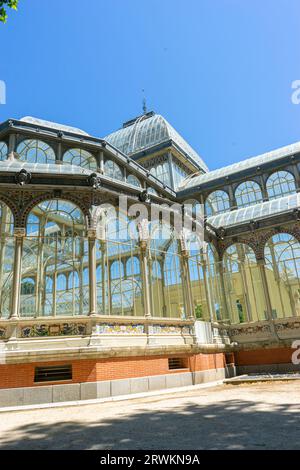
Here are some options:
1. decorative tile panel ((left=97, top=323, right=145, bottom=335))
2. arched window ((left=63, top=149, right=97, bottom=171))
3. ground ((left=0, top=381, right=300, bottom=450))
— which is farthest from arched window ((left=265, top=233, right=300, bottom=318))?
arched window ((left=63, top=149, right=97, bottom=171))

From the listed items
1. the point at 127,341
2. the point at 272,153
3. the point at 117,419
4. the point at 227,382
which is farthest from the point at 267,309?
the point at 272,153

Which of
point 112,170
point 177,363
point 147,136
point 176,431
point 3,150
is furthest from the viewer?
point 147,136

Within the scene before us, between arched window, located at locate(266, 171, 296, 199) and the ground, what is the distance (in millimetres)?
17126

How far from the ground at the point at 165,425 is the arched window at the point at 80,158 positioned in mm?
12750

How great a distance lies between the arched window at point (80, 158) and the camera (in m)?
18.5

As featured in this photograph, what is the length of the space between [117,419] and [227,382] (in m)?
8.25

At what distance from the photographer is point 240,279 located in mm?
19516

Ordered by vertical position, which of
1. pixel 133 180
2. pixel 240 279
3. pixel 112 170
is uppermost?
pixel 133 180

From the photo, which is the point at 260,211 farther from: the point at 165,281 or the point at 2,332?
the point at 2,332

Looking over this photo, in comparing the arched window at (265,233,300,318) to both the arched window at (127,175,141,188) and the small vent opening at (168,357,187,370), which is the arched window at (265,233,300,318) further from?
the arched window at (127,175,141,188)

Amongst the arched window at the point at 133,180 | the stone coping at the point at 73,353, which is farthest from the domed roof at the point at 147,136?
the stone coping at the point at 73,353

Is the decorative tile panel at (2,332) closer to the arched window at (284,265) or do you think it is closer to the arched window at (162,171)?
the arched window at (284,265)

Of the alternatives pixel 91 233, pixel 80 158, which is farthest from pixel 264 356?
pixel 80 158

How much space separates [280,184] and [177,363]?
16.1 metres
